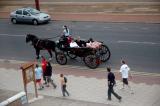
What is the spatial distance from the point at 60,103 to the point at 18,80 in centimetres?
471

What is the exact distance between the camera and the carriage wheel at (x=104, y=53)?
25.5m

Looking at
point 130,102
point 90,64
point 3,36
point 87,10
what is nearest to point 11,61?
point 90,64

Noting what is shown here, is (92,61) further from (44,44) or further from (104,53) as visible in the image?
(44,44)

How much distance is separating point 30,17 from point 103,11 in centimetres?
640

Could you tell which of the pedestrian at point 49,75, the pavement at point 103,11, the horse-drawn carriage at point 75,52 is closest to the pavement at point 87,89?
the pedestrian at point 49,75

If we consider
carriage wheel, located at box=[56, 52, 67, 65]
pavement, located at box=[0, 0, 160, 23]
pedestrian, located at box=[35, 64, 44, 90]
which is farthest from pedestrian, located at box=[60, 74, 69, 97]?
pavement, located at box=[0, 0, 160, 23]

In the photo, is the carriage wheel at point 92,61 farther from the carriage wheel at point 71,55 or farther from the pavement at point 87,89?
the carriage wheel at point 71,55

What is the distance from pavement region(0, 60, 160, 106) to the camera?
20283 millimetres

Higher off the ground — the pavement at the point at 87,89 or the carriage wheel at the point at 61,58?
the carriage wheel at the point at 61,58

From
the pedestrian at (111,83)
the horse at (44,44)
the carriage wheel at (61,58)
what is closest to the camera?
the pedestrian at (111,83)

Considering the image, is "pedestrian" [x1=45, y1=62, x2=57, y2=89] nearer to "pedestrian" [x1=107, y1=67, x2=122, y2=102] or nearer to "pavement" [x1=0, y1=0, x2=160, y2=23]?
"pedestrian" [x1=107, y1=67, x2=122, y2=102]

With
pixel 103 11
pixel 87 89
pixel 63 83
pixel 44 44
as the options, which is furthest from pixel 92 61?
pixel 103 11

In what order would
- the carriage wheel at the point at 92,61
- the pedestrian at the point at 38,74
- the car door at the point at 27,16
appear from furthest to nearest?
the car door at the point at 27,16 < the carriage wheel at the point at 92,61 < the pedestrian at the point at 38,74

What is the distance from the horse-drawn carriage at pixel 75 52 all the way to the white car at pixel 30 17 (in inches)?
421
